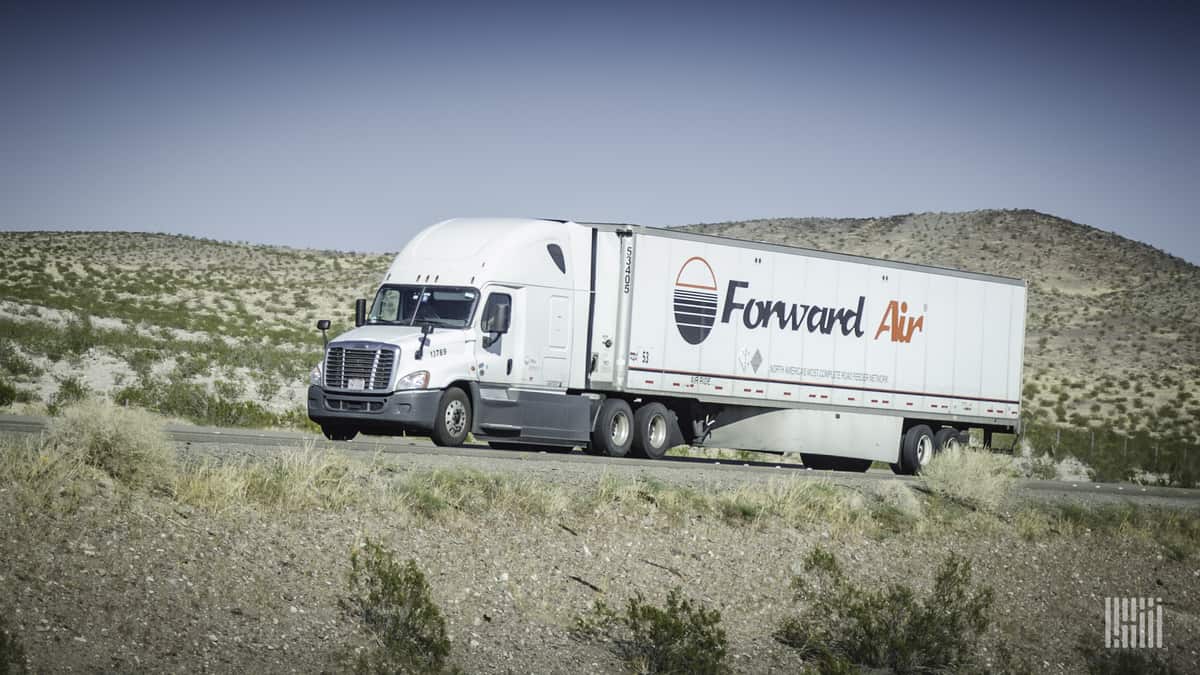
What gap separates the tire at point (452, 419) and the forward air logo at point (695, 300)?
4674 millimetres

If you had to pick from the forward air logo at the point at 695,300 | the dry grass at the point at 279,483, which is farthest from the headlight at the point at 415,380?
the dry grass at the point at 279,483

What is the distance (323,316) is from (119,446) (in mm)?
55645

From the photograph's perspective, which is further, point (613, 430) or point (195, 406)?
point (195, 406)

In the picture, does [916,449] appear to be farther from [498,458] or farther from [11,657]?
[11,657]

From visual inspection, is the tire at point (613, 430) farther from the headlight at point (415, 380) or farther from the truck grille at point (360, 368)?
the truck grille at point (360, 368)

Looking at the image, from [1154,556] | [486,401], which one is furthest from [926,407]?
[486,401]

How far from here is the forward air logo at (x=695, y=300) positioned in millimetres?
24734

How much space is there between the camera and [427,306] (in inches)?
882

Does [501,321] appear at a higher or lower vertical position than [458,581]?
higher

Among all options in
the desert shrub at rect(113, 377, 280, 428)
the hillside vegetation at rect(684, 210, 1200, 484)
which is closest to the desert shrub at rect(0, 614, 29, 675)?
the desert shrub at rect(113, 377, 280, 428)

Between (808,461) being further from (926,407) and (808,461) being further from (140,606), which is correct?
(140,606)

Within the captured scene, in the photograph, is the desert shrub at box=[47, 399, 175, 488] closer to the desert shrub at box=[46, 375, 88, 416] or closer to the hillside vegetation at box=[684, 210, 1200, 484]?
the desert shrub at box=[46, 375, 88, 416]

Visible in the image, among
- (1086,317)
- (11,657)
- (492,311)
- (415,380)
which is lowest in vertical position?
(11,657)

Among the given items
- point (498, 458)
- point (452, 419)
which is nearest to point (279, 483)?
point (498, 458)
